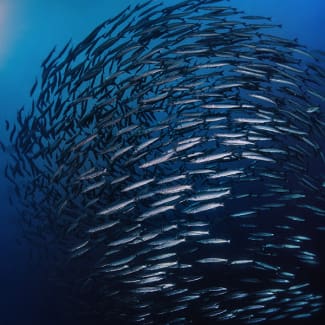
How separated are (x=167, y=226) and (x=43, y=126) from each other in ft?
10.1

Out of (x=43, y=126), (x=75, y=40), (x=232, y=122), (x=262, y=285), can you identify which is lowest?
(x=262, y=285)

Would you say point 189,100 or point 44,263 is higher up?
point 189,100

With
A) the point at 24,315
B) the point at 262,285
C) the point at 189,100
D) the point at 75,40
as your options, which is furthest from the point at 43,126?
the point at 24,315

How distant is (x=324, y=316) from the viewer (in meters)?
12.0

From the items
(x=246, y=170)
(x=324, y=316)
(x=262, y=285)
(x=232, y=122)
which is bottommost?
(x=324, y=316)

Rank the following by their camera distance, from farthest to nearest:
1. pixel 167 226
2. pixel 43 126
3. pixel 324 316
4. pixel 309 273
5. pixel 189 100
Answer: pixel 309 273
pixel 324 316
pixel 43 126
pixel 167 226
pixel 189 100

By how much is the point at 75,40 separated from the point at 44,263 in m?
12.7

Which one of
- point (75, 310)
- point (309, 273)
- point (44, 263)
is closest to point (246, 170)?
point (309, 273)

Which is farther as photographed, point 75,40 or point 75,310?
point 75,310

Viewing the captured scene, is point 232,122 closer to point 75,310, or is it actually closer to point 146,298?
point 146,298

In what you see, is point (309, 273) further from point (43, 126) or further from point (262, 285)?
point (43, 126)

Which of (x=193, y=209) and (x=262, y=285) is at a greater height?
(x=193, y=209)

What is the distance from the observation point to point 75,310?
18.0 meters

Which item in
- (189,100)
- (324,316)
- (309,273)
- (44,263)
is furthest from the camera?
(44,263)
